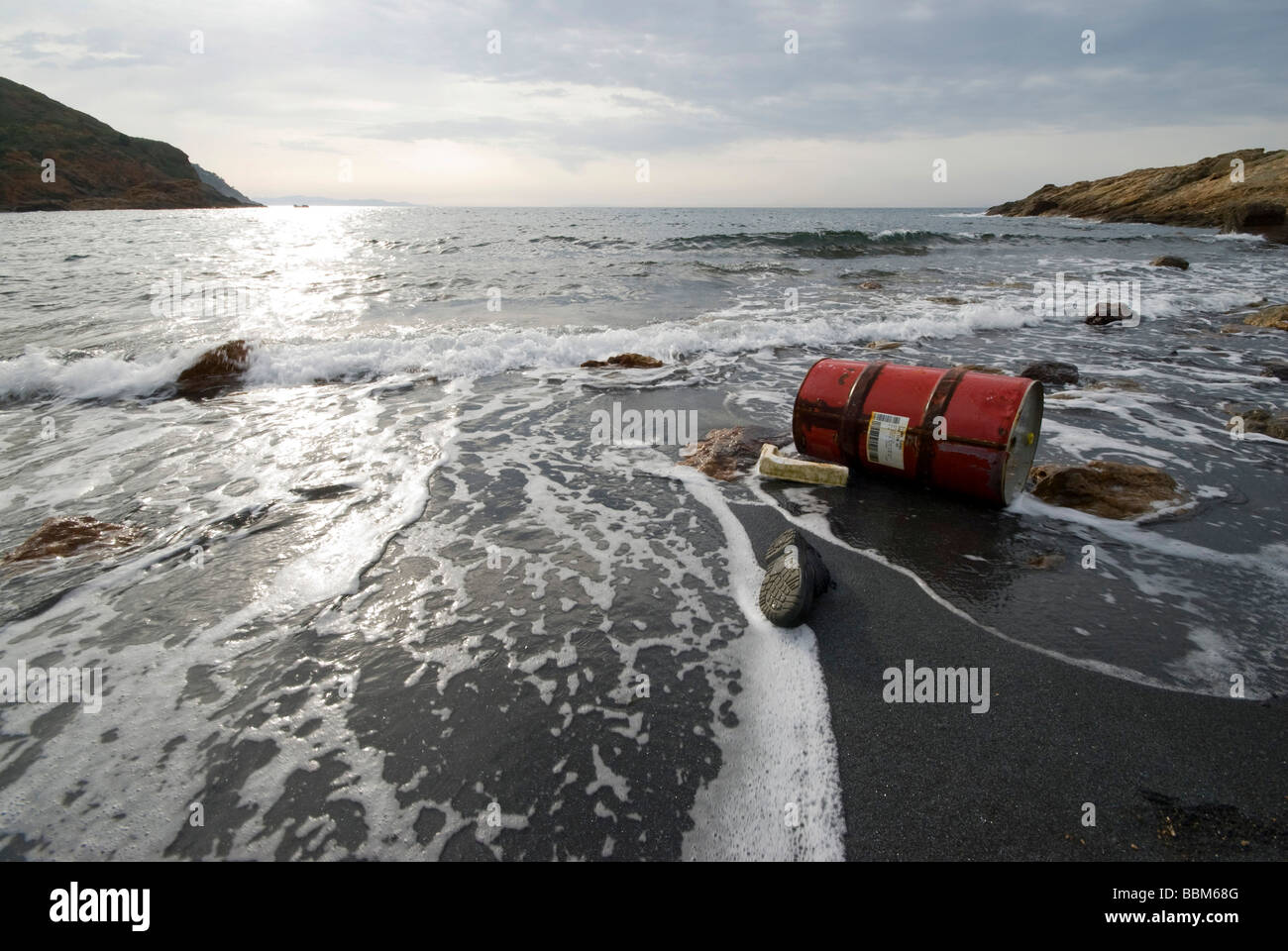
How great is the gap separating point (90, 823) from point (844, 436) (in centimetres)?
476

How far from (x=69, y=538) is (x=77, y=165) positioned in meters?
124

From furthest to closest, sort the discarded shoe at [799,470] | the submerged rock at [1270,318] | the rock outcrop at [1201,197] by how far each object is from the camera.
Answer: the rock outcrop at [1201,197] < the submerged rock at [1270,318] < the discarded shoe at [799,470]

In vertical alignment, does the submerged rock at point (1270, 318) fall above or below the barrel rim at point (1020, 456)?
above

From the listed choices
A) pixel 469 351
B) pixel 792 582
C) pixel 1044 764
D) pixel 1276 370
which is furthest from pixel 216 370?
pixel 1276 370

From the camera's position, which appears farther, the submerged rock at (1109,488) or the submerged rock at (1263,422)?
the submerged rock at (1263,422)

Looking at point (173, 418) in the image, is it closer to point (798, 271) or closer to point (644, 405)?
point (644, 405)

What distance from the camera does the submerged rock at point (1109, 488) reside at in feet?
14.9

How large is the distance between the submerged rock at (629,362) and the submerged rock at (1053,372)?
5.01 meters

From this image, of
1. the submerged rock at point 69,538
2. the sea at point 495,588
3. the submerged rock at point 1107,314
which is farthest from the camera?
the submerged rock at point 1107,314

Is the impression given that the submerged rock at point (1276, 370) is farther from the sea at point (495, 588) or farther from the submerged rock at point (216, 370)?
the submerged rock at point (216, 370)

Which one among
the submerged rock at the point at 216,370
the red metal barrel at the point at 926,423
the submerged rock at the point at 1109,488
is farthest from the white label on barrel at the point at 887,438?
the submerged rock at the point at 216,370

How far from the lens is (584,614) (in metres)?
3.47

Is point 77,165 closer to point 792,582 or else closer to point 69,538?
point 69,538
